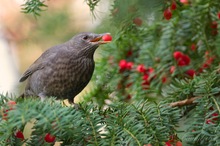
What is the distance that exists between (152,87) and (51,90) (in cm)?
68

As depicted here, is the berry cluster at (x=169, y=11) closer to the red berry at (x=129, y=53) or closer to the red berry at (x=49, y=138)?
the red berry at (x=129, y=53)

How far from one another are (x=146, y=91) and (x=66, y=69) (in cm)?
57

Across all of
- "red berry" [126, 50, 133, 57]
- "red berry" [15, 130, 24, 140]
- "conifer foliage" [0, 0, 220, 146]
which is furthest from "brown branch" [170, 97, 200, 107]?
"red berry" [126, 50, 133, 57]

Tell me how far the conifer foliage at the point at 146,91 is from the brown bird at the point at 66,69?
11cm

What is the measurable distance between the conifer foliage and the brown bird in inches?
4.2

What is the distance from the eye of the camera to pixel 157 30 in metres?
2.76

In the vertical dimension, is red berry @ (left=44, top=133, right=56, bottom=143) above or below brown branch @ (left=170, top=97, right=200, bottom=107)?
above

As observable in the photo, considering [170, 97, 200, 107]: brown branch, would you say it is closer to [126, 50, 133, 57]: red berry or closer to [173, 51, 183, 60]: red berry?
[173, 51, 183, 60]: red berry

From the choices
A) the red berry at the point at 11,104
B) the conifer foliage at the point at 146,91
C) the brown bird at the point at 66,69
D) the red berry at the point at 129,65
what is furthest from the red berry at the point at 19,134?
the red berry at the point at 129,65

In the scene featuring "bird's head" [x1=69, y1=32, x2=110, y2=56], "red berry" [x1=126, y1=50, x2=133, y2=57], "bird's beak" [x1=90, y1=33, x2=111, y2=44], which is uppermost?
"bird's beak" [x1=90, y1=33, x2=111, y2=44]

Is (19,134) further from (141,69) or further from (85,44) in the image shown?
(85,44)

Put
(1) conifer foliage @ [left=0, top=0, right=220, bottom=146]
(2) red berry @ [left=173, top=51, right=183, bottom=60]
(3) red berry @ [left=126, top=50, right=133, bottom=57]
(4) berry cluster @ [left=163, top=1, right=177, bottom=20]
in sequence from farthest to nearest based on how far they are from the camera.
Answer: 1. (3) red berry @ [left=126, top=50, right=133, bottom=57]
2. (2) red berry @ [left=173, top=51, right=183, bottom=60]
3. (4) berry cluster @ [left=163, top=1, right=177, bottom=20]
4. (1) conifer foliage @ [left=0, top=0, right=220, bottom=146]

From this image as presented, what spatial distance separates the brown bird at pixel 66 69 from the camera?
286cm

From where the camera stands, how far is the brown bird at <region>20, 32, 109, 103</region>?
2.86m
